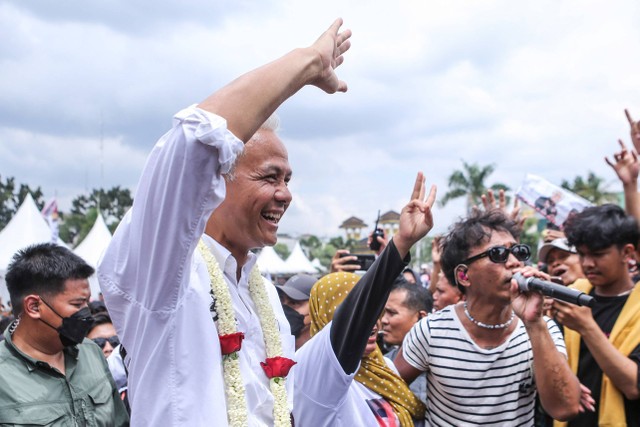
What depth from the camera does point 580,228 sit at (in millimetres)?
3477

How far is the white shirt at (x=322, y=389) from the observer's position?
7.09 ft

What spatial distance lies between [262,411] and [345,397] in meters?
0.50

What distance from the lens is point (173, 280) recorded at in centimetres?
140

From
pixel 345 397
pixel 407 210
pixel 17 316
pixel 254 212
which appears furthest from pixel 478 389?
pixel 17 316

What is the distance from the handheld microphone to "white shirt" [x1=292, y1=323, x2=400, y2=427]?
111cm

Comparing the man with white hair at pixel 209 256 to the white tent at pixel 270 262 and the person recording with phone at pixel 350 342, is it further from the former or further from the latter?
the white tent at pixel 270 262

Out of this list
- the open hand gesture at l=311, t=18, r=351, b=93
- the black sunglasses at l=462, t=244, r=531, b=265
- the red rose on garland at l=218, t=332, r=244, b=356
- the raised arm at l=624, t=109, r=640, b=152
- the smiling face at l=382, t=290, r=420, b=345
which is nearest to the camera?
the open hand gesture at l=311, t=18, r=351, b=93

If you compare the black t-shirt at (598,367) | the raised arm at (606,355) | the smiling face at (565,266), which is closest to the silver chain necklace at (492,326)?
the raised arm at (606,355)

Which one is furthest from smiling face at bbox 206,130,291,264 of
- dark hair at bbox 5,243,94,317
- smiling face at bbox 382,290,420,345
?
smiling face at bbox 382,290,420,345

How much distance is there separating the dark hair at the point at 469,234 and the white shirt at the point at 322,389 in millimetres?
1273

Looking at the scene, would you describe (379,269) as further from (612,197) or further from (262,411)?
(612,197)

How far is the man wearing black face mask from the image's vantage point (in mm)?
2843

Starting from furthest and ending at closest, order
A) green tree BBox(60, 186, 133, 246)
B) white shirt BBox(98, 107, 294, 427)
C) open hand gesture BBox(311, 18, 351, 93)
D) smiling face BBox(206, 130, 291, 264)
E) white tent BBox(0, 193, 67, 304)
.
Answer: green tree BBox(60, 186, 133, 246)
white tent BBox(0, 193, 67, 304)
smiling face BBox(206, 130, 291, 264)
open hand gesture BBox(311, 18, 351, 93)
white shirt BBox(98, 107, 294, 427)

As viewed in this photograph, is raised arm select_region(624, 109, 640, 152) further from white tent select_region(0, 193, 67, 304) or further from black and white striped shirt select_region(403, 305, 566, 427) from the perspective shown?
white tent select_region(0, 193, 67, 304)
